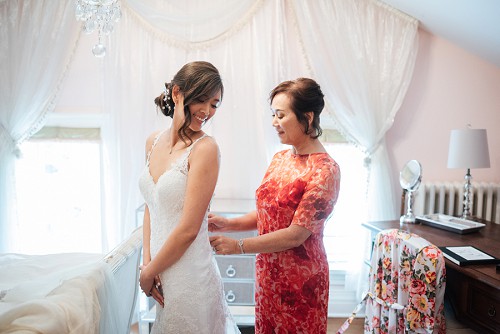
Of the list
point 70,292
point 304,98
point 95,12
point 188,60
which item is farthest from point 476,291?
point 188,60

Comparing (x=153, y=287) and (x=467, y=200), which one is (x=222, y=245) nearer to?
(x=153, y=287)

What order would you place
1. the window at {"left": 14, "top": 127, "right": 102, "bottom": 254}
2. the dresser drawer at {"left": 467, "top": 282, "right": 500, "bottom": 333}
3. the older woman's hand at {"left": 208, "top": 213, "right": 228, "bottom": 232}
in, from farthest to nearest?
the window at {"left": 14, "top": 127, "right": 102, "bottom": 254} → the dresser drawer at {"left": 467, "top": 282, "right": 500, "bottom": 333} → the older woman's hand at {"left": 208, "top": 213, "right": 228, "bottom": 232}

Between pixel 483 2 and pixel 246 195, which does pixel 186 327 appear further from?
pixel 483 2

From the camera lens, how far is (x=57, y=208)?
3148 millimetres

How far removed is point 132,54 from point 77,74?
0.41 m

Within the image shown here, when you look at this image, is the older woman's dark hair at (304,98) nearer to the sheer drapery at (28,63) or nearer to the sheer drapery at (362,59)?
the sheer drapery at (362,59)

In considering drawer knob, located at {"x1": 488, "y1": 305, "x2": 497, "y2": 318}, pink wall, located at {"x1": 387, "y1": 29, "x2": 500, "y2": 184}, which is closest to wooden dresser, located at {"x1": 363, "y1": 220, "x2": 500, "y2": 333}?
drawer knob, located at {"x1": 488, "y1": 305, "x2": 497, "y2": 318}

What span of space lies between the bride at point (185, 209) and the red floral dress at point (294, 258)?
0.27 metres

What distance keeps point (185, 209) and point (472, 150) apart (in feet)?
6.96

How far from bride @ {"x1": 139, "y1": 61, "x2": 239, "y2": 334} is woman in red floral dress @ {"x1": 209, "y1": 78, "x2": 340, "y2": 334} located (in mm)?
149

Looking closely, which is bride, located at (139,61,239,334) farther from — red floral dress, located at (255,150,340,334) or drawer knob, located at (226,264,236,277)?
drawer knob, located at (226,264,236,277)

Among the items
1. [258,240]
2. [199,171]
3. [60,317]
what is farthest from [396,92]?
[60,317]

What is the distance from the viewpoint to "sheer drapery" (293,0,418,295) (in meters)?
2.85

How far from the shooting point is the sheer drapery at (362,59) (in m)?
2.85
